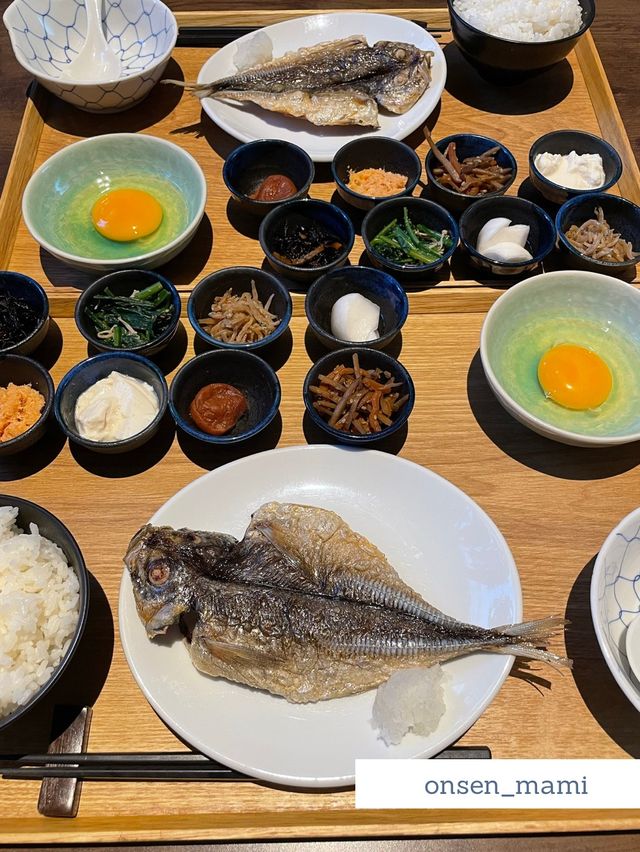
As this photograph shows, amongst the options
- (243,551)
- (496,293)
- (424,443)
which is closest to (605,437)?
(424,443)

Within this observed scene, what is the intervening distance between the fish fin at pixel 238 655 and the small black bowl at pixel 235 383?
772 mm

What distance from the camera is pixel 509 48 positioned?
127 inches

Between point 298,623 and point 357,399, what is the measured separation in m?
0.89

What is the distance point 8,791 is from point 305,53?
143 inches

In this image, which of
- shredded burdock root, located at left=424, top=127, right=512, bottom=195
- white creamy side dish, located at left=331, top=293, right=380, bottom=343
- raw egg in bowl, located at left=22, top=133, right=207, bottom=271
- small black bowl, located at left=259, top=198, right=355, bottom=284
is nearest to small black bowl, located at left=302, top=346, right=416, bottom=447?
white creamy side dish, located at left=331, top=293, right=380, bottom=343

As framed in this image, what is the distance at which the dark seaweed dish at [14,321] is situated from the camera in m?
2.61

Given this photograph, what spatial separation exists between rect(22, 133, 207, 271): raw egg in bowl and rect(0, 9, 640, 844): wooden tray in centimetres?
16

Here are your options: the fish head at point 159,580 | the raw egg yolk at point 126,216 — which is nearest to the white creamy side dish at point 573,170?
the raw egg yolk at point 126,216

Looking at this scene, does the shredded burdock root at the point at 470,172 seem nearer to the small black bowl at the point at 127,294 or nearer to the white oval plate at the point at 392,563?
the small black bowl at the point at 127,294

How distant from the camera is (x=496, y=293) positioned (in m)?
2.88

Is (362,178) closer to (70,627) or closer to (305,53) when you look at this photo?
(305,53)

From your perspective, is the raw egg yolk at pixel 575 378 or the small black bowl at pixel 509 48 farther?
the small black bowl at pixel 509 48

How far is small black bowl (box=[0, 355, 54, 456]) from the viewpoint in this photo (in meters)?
2.31

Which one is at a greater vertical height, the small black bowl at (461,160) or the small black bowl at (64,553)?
the small black bowl at (461,160)
